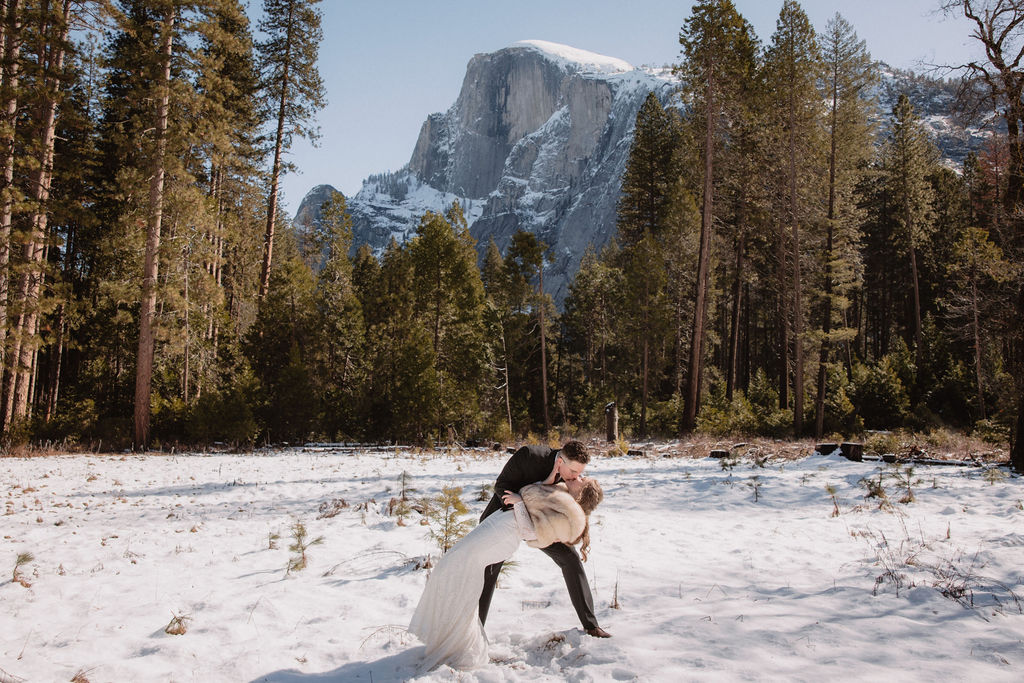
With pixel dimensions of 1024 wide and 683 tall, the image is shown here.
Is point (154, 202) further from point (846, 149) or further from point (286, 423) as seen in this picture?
point (846, 149)

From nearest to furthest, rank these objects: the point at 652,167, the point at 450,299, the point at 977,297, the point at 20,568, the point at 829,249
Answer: the point at 20,568 → the point at 829,249 → the point at 977,297 → the point at 450,299 → the point at 652,167

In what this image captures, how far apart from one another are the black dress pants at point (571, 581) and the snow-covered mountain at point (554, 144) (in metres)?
106

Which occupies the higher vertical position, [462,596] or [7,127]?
[7,127]

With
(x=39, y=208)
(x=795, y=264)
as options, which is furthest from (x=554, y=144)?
(x=39, y=208)

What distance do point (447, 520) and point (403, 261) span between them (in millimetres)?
22741

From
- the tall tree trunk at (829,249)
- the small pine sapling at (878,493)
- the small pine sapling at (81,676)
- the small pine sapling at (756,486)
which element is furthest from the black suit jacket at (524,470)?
the tall tree trunk at (829,249)

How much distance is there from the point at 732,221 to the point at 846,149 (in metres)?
5.42

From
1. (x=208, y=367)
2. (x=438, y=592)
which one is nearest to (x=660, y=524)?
(x=438, y=592)

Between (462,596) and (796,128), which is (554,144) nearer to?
(796,128)

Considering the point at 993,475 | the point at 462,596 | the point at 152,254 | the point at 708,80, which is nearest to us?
the point at 462,596

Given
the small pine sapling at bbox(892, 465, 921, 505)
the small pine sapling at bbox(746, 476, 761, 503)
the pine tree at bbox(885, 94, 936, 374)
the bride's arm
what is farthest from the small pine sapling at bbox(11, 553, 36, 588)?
the pine tree at bbox(885, 94, 936, 374)

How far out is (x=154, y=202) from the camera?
14992 millimetres

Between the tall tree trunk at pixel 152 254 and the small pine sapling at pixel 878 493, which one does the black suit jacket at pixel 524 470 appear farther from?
the tall tree trunk at pixel 152 254

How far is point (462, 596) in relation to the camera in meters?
3.46
